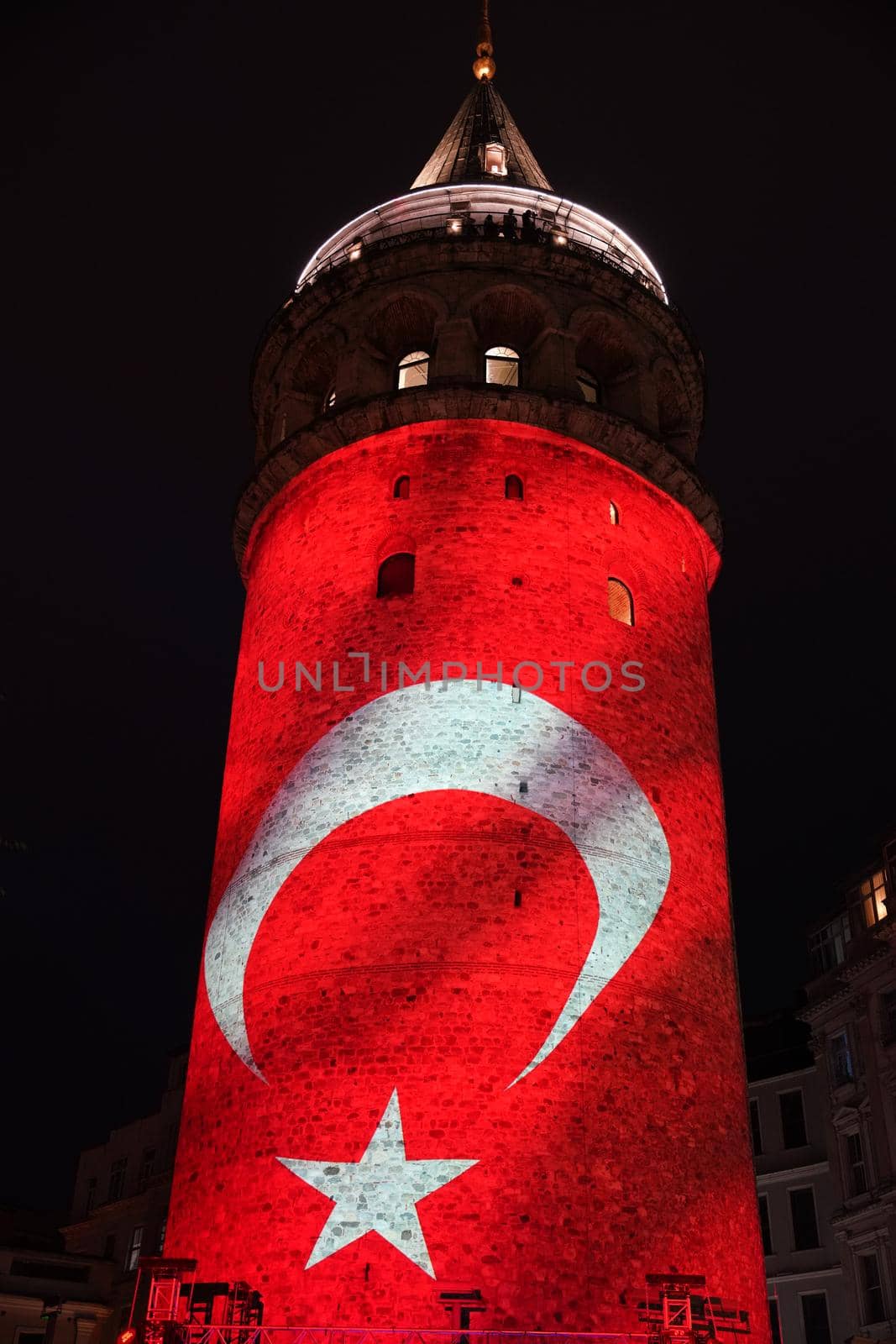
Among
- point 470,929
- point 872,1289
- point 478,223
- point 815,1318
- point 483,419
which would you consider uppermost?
point 478,223

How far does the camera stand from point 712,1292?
17.1 metres

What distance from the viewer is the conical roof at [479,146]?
30.7m

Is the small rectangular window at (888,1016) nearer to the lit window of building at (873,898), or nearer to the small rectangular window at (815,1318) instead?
the lit window of building at (873,898)

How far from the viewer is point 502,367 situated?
80.2 feet

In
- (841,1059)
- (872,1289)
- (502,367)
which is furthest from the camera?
(841,1059)

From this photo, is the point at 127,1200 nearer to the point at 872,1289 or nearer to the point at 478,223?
the point at 872,1289

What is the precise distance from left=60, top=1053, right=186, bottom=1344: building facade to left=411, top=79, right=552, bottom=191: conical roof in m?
24.5

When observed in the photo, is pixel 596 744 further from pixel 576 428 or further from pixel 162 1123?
pixel 162 1123

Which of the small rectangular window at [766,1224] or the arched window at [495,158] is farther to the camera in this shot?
the small rectangular window at [766,1224]

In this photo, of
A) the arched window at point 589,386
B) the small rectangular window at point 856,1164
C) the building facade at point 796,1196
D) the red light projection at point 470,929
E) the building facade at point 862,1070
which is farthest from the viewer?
the building facade at point 796,1196

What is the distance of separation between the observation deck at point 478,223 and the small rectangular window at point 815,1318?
22371mm

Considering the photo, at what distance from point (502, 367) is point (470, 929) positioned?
11.2 meters

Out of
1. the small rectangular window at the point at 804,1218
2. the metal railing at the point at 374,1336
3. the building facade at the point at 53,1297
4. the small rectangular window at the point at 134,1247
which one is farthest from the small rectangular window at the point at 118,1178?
the metal railing at the point at 374,1336

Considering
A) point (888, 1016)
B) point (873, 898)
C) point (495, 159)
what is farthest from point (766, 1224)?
point (495, 159)
